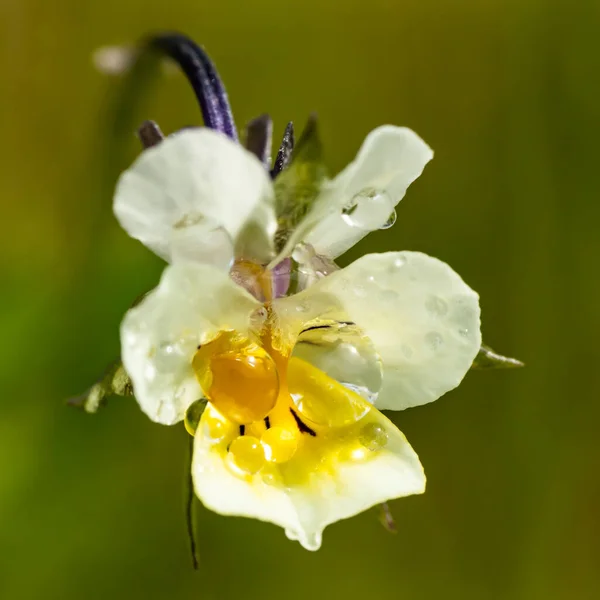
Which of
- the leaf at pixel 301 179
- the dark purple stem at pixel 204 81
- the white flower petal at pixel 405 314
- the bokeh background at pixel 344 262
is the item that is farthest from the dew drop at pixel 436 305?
the bokeh background at pixel 344 262

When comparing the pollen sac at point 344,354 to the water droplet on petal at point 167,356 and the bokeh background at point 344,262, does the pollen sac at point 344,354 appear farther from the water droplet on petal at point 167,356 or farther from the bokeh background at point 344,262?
→ the bokeh background at point 344,262

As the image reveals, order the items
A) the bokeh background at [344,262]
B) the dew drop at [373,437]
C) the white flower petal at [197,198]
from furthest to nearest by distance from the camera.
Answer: the bokeh background at [344,262] < the dew drop at [373,437] < the white flower petal at [197,198]

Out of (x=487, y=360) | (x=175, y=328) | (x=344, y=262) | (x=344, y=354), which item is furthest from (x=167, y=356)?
(x=344, y=262)

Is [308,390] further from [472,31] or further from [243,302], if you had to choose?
[472,31]

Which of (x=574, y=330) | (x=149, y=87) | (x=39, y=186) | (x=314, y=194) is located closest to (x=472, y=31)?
(x=574, y=330)

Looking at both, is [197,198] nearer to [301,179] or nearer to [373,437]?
[301,179]

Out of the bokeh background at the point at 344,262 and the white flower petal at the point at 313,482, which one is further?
the bokeh background at the point at 344,262

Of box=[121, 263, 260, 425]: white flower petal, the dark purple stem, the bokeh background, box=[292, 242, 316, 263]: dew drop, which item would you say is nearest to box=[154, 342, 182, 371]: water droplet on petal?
box=[121, 263, 260, 425]: white flower petal
